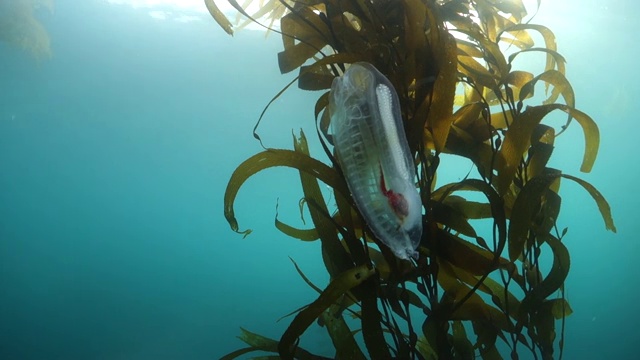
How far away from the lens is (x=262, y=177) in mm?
13477

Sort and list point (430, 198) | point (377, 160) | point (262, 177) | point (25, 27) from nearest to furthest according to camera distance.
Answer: point (377, 160)
point (430, 198)
point (25, 27)
point (262, 177)

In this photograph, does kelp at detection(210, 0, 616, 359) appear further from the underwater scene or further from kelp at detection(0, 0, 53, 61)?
kelp at detection(0, 0, 53, 61)

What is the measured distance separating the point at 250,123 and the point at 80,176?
16.0ft

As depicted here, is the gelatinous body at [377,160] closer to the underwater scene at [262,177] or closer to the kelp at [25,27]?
the underwater scene at [262,177]

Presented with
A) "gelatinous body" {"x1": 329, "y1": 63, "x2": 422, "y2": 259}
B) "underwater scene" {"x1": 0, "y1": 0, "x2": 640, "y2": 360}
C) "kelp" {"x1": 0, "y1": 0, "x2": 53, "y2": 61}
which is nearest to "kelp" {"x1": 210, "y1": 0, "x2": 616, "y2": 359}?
"underwater scene" {"x1": 0, "y1": 0, "x2": 640, "y2": 360}

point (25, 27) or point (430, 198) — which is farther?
point (25, 27)

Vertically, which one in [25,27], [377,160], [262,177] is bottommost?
[377,160]

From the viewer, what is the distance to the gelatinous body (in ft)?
3.56

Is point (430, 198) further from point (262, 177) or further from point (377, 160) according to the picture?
point (262, 177)

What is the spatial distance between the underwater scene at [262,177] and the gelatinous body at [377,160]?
19 cm

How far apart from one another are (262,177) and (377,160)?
12.5m

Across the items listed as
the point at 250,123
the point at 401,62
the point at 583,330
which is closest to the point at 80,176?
the point at 250,123

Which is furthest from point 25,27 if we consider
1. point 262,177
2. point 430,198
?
point 430,198

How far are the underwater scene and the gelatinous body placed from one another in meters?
0.19
